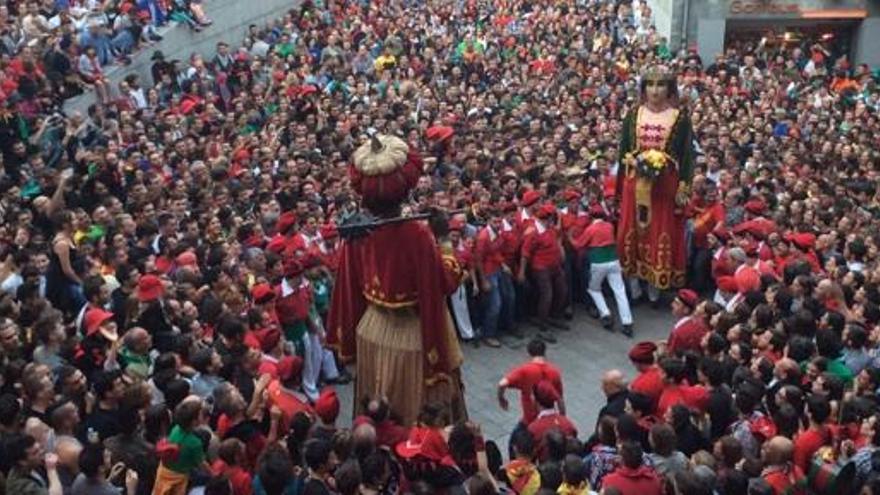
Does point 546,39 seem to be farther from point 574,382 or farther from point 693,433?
point 693,433

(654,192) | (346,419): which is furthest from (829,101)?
(346,419)

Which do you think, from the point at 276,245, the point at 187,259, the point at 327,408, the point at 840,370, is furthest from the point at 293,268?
the point at 840,370

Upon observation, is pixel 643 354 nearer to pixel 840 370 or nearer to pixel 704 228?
pixel 840 370

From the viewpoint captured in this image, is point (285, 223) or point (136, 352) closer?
point (136, 352)

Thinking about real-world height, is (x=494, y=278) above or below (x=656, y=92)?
below

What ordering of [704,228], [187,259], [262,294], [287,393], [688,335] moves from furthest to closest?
[704,228], [187,259], [262,294], [688,335], [287,393]

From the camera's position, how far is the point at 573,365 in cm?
1212

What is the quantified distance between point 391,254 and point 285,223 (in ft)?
12.1

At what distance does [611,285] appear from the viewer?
12977 mm

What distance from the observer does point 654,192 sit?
13039 millimetres

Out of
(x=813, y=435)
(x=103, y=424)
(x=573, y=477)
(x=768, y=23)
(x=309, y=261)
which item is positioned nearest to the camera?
(x=573, y=477)

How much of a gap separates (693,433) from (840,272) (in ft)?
13.5

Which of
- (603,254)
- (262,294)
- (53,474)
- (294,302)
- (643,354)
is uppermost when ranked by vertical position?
(53,474)

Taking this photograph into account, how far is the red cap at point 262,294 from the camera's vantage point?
33.7ft
